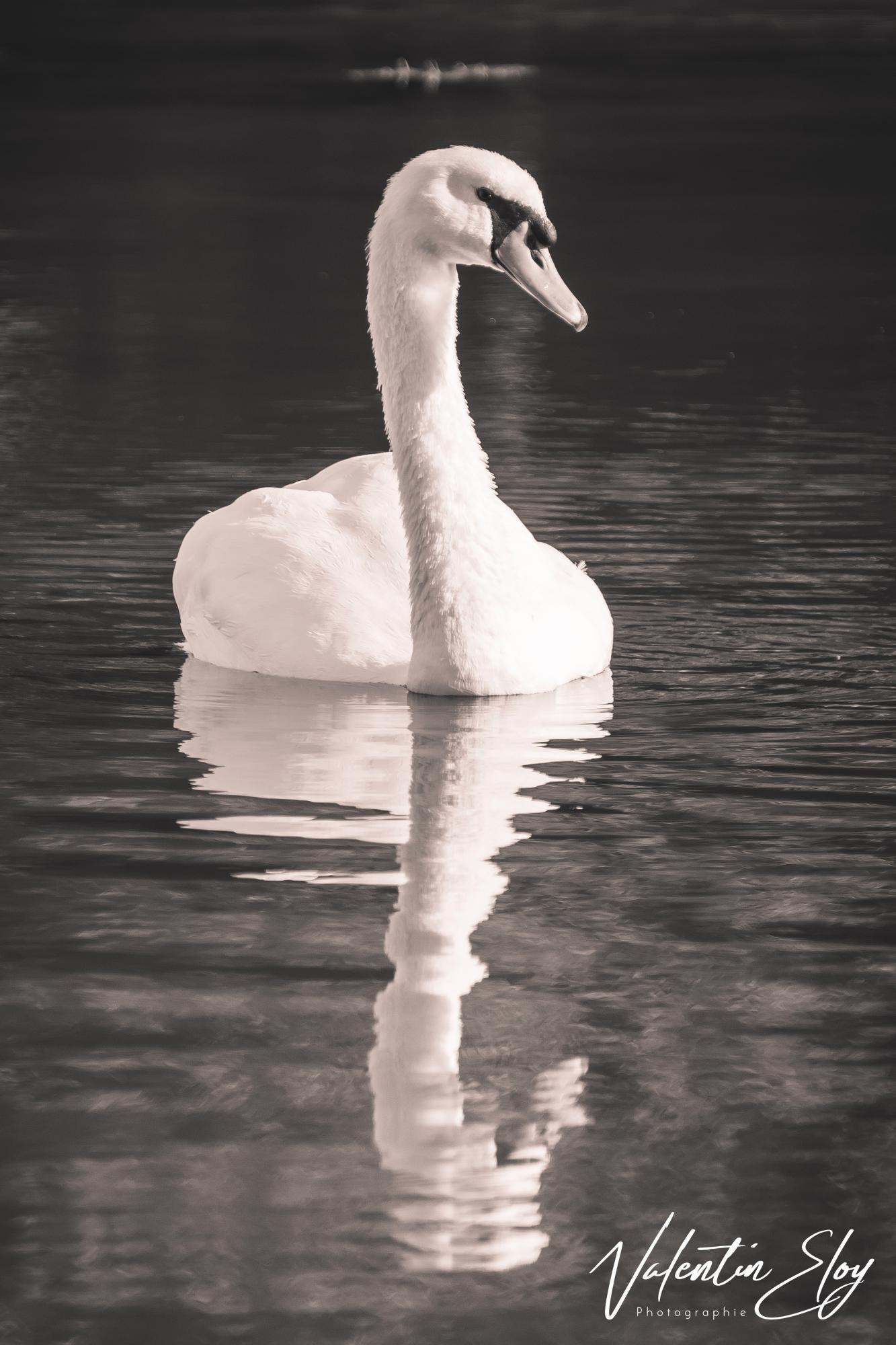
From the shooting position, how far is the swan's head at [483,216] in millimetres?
9523

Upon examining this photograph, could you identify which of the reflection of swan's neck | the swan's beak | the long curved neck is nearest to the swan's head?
the swan's beak

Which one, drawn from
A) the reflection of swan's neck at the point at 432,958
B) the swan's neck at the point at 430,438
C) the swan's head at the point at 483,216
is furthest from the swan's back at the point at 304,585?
the swan's head at the point at 483,216

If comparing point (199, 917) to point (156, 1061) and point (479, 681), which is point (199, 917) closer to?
point (156, 1061)

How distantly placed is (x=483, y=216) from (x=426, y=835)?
2.61m

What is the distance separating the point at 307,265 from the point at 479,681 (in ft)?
59.2

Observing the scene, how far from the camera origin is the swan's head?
9523 mm

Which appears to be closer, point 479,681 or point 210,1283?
point 210,1283

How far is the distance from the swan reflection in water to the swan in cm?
16

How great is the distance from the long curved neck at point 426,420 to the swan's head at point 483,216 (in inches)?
4.9

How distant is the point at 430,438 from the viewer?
9.88 meters

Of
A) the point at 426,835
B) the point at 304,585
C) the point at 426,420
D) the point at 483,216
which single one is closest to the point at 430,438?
the point at 426,420

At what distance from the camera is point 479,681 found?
9.72m

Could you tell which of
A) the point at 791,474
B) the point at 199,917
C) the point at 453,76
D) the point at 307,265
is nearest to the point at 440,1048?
the point at 199,917

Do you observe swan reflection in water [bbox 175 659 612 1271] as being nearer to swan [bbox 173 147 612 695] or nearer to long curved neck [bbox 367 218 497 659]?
swan [bbox 173 147 612 695]
